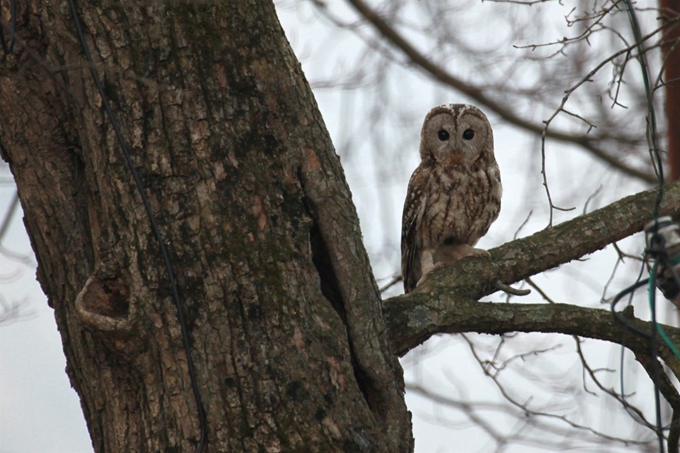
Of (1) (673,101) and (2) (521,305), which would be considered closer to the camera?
(2) (521,305)

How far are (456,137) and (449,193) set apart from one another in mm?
363

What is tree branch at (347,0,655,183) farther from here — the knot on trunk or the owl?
the knot on trunk

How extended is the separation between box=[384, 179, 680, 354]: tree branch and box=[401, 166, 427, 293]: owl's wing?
160 centimetres

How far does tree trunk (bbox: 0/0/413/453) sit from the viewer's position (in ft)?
8.25

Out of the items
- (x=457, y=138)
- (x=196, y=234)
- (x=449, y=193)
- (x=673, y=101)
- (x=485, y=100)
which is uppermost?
(x=485, y=100)

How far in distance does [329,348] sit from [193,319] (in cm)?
40

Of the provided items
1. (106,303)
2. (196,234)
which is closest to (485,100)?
(196,234)

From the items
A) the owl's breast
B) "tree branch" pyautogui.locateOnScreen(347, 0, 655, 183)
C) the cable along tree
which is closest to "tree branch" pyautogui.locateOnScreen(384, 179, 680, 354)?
the cable along tree

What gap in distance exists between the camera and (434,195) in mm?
4973

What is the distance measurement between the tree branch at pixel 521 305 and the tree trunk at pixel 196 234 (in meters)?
0.29

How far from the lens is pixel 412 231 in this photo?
507cm

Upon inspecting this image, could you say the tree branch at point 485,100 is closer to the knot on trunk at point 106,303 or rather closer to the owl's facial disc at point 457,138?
the owl's facial disc at point 457,138

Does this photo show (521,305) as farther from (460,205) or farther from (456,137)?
(456,137)

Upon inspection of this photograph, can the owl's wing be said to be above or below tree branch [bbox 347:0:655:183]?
below
